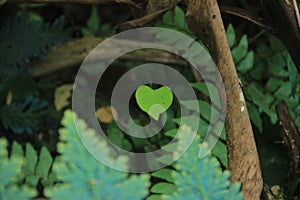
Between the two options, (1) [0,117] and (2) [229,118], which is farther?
(1) [0,117]

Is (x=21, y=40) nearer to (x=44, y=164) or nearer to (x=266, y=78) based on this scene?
(x=44, y=164)

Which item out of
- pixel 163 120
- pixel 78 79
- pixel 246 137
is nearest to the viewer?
pixel 246 137

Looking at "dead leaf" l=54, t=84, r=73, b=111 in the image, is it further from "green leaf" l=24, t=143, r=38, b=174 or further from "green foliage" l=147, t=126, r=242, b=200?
"green foliage" l=147, t=126, r=242, b=200

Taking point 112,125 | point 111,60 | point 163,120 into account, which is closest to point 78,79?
point 111,60

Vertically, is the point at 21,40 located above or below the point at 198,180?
below

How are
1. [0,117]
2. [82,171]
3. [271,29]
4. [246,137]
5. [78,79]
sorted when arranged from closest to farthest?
[82,171]
[246,137]
[271,29]
[0,117]
[78,79]

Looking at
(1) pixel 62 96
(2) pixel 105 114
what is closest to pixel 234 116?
(2) pixel 105 114

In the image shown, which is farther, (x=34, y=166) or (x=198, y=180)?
(x=34, y=166)

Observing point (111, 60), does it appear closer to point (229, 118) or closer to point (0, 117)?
point (0, 117)
